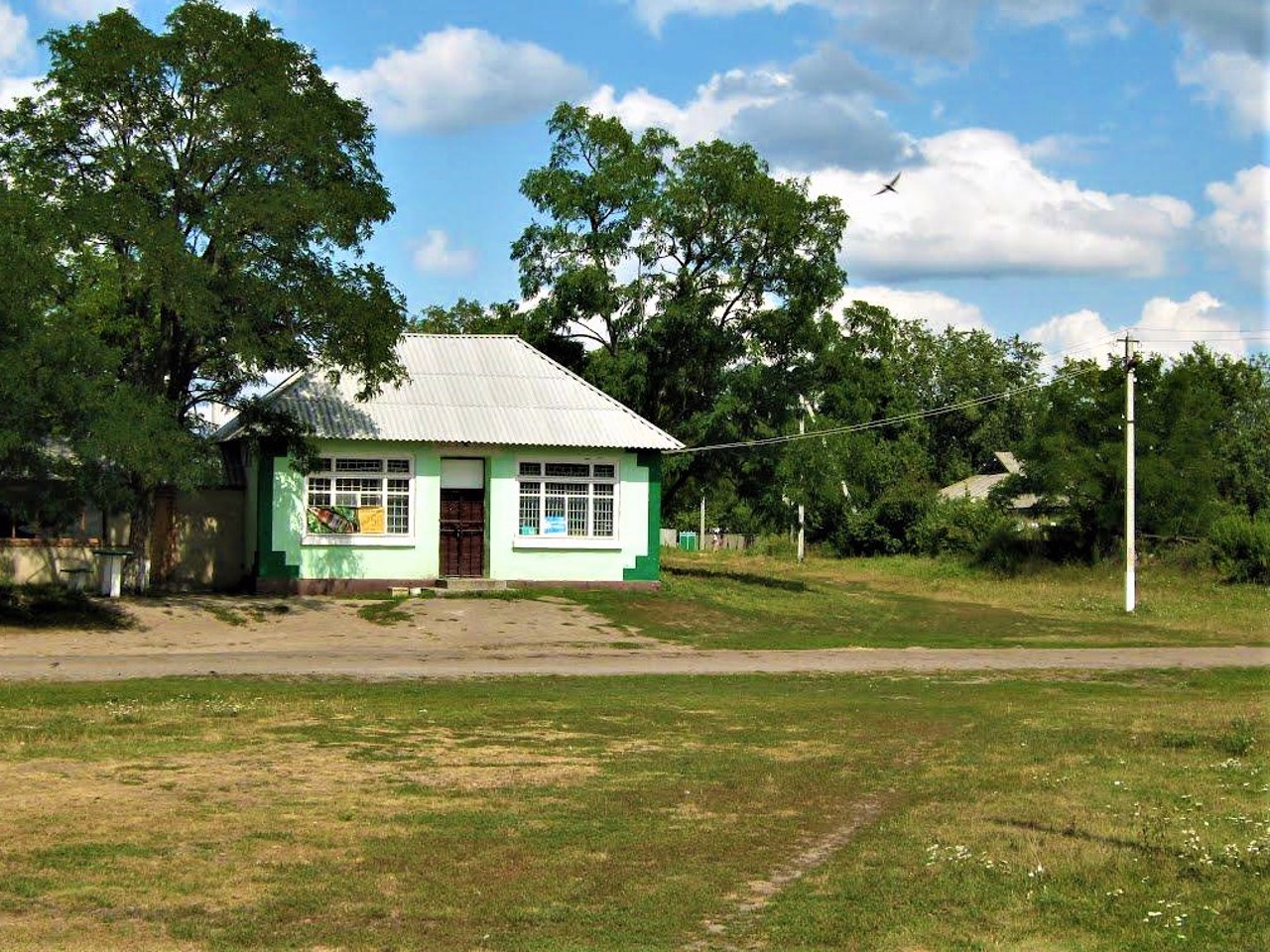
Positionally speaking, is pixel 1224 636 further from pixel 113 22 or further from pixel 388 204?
pixel 113 22

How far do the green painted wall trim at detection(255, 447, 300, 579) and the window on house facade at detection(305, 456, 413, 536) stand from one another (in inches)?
35.2

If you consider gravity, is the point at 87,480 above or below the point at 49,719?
above

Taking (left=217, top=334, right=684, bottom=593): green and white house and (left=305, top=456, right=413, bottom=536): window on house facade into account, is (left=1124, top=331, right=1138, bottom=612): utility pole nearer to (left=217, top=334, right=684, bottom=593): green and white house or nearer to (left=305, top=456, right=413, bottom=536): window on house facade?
(left=217, top=334, right=684, bottom=593): green and white house

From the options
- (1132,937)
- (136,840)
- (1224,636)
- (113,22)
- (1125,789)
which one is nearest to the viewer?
(1132,937)

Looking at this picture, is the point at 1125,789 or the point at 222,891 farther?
the point at 1125,789

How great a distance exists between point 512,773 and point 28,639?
1630 cm

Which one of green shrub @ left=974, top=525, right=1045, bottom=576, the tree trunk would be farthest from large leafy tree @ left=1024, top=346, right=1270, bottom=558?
the tree trunk

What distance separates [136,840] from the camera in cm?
972

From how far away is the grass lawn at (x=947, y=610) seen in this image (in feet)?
107

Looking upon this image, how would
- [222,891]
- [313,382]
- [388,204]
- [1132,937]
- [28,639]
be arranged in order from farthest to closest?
[313,382] → [388,204] → [28,639] → [222,891] → [1132,937]

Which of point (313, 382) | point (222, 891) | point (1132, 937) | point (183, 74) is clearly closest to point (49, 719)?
point (222, 891)

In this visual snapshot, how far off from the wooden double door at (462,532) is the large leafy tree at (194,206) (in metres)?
5.92

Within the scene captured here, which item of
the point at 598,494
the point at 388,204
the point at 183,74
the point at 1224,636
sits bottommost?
the point at 1224,636

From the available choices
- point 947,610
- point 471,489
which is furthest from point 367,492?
point 947,610
